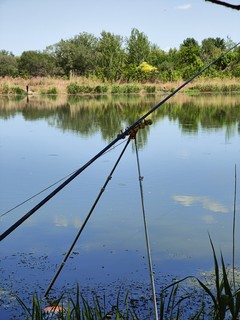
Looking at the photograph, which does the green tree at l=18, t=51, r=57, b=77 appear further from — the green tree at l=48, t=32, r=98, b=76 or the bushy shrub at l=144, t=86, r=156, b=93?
the bushy shrub at l=144, t=86, r=156, b=93

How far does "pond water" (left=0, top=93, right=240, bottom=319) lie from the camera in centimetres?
262

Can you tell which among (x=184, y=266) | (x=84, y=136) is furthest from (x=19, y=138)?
(x=184, y=266)

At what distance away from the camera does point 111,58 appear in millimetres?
24438

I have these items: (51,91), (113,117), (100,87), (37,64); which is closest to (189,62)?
(100,87)

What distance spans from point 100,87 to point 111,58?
432 cm

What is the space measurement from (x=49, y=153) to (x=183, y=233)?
11.3 ft

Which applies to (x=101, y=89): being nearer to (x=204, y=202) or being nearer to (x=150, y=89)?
(x=150, y=89)

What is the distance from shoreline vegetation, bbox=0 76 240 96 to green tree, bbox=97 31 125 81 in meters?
2.20

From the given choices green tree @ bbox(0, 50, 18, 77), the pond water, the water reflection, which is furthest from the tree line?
the water reflection

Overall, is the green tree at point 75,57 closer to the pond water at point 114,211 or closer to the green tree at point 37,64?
the green tree at point 37,64

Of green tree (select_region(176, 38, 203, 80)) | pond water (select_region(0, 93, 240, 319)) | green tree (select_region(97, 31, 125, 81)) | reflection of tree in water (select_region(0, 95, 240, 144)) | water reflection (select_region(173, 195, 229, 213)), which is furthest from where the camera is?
green tree (select_region(97, 31, 125, 81))

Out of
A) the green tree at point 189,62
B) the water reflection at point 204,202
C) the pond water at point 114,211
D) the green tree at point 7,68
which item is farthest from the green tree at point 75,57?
the water reflection at point 204,202

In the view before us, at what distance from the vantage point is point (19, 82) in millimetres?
21969

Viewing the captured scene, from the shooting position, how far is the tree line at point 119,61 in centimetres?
2388
